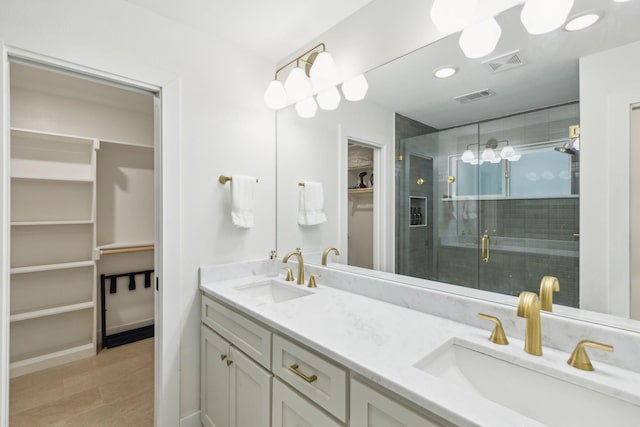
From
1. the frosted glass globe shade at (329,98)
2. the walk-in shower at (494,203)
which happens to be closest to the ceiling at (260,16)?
the frosted glass globe shade at (329,98)

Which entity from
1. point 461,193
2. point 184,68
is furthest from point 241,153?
point 461,193

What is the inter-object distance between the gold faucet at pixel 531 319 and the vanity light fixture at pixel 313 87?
1.21 metres

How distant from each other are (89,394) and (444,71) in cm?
298

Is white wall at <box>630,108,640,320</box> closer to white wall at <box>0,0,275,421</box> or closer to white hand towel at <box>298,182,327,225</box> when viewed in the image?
white hand towel at <box>298,182,327,225</box>

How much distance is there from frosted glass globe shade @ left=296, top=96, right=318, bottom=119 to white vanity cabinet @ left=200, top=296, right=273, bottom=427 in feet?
4.22

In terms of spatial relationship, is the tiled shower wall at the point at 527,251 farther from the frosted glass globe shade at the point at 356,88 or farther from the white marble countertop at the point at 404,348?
the frosted glass globe shade at the point at 356,88

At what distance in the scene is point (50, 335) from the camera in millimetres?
2510

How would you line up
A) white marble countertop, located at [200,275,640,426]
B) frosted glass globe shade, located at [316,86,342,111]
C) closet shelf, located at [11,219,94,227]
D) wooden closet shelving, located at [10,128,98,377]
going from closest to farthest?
white marble countertop, located at [200,275,640,426]
frosted glass globe shade, located at [316,86,342,111]
closet shelf, located at [11,219,94,227]
wooden closet shelving, located at [10,128,98,377]

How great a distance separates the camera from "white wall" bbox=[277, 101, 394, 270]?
1.58m

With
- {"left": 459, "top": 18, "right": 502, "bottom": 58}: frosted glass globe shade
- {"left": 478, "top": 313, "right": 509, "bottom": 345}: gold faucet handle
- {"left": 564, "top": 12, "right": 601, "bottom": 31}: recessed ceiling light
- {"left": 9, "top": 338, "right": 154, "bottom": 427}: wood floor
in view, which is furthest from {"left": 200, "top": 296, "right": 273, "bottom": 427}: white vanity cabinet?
{"left": 564, "top": 12, "right": 601, "bottom": 31}: recessed ceiling light

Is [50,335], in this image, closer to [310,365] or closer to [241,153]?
[241,153]

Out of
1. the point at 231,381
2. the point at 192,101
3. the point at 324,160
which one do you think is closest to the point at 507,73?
the point at 324,160

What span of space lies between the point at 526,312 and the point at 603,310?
0.27m

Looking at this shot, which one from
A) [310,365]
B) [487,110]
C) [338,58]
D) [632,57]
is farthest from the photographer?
[338,58]
